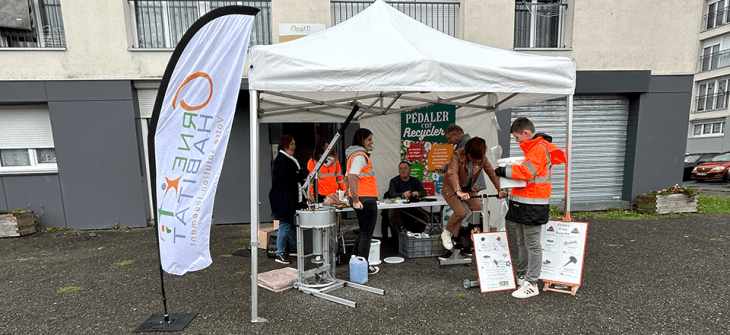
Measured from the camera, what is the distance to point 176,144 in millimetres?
2758

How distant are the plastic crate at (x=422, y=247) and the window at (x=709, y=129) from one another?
2787cm

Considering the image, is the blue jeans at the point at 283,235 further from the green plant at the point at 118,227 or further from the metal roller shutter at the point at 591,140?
the metal roller shutter at the point at 591,140

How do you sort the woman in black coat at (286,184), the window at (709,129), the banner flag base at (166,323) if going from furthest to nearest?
1. the window at (709,129)
2. the woman in black coat at (286,184)
3. the banner flag base at (166,323)

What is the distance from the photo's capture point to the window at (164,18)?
22.7ft

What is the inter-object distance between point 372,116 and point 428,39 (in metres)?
2.29

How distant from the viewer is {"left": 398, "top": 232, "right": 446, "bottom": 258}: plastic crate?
15.9 ft

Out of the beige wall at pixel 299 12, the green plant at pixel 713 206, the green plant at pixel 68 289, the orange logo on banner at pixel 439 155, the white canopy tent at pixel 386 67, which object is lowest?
the green plant at pixel 713 206

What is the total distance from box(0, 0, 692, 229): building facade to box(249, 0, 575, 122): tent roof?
146 inches

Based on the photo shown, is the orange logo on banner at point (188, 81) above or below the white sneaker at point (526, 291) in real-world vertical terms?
above

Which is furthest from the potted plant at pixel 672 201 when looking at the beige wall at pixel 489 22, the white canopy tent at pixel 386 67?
the white canopy tent at pixel 386 67

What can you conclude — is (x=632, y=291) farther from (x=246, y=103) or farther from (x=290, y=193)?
(x=246, y=103)

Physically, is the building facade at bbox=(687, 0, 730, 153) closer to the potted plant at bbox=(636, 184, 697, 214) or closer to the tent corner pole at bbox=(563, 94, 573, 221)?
the potted plant at bbox=(636, 184, 697, 214)

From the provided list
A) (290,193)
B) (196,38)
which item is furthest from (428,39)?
(290,193)

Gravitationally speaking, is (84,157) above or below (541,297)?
above
